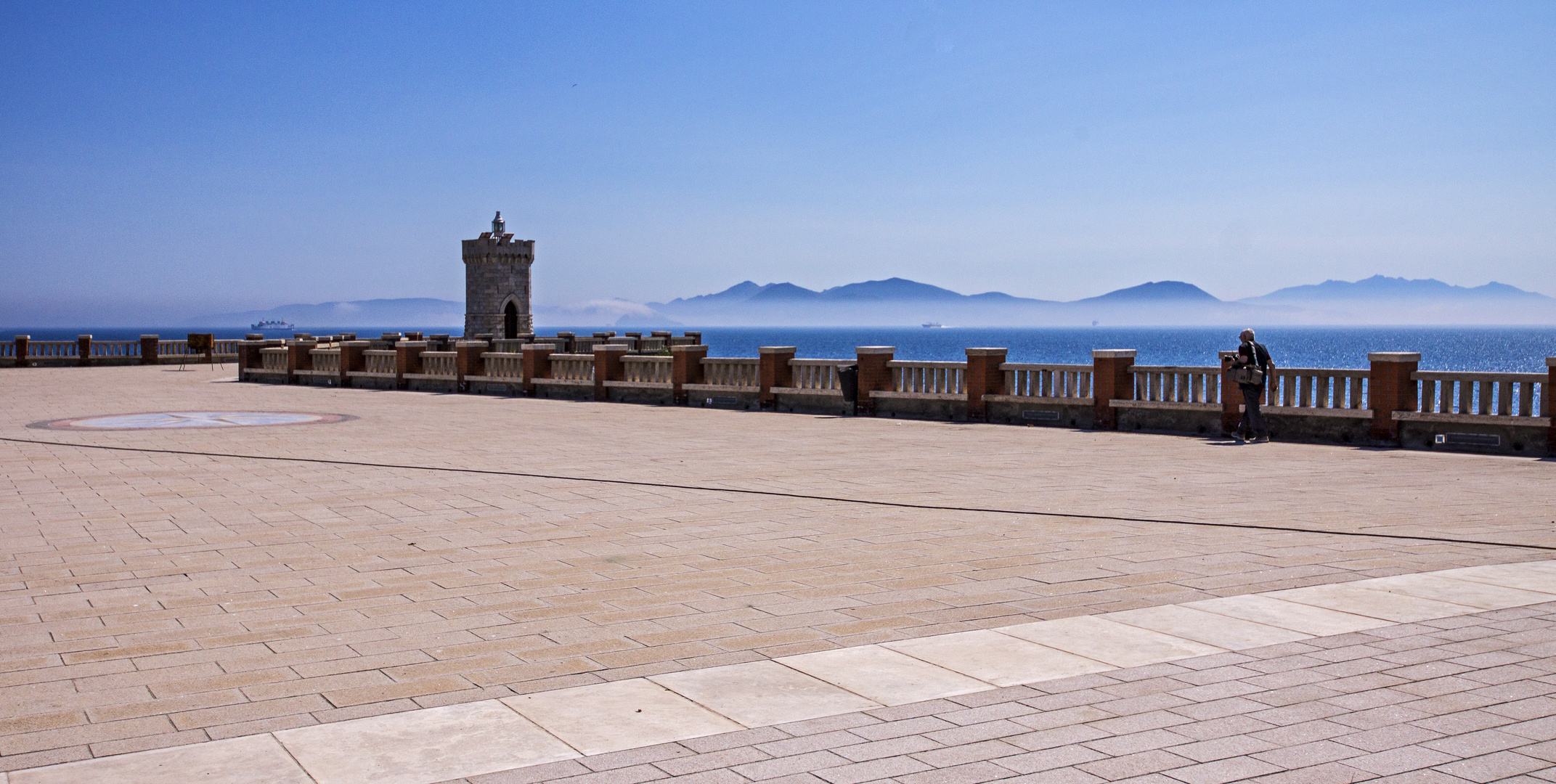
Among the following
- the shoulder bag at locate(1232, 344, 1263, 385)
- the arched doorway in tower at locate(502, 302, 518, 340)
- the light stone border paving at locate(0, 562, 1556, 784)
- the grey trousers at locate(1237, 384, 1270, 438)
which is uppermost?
the arched doorway in tower at locate(502, 302, 518, 340)

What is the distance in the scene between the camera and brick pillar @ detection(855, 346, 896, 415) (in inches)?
923

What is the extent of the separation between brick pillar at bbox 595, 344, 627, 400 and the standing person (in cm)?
1427

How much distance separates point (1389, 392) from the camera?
17.4 meters

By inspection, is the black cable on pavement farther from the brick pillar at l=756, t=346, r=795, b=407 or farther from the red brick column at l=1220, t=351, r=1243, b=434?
the brick pillar at l=756, t=346, r=795, b=407

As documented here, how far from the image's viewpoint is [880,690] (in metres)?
5.87

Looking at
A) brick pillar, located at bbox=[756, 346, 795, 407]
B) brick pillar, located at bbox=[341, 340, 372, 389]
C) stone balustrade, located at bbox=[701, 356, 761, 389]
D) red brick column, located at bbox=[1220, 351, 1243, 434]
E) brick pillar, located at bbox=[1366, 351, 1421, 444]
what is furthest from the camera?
brick pillar, located at bbox=[341, 340, 372, 389]

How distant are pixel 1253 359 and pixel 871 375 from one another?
7358 mm

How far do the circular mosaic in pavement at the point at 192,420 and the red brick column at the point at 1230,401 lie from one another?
14.7 m

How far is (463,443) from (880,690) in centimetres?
1310

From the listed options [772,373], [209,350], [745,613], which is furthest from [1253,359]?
[209,350]

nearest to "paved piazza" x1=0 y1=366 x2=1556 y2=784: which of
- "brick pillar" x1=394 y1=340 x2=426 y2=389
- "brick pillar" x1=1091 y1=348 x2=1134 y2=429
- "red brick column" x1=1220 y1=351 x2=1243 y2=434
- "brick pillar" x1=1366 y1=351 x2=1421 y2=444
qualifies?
"brick pillar" x1=1366 y1=351 x2=1421 y2=444

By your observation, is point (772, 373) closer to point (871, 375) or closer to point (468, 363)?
point (871, 375)

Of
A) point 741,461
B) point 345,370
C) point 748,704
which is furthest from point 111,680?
point 345,370

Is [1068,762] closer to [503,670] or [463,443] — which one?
[503,670]
